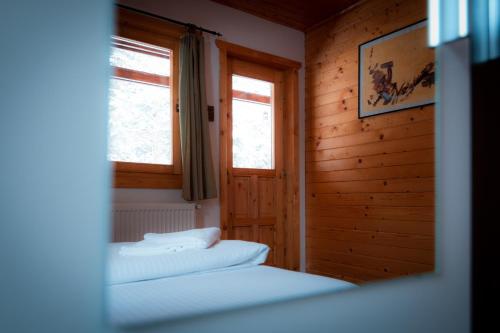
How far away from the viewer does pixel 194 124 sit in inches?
106

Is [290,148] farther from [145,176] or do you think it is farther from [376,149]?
[145,176]

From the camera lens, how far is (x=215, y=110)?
2.94 m

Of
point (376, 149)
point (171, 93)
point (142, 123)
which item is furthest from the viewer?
point (376, 149)

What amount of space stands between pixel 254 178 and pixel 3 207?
109 inches

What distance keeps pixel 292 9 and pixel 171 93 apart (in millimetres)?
1166

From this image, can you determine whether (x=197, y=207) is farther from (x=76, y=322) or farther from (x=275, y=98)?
(x=76, y=322)

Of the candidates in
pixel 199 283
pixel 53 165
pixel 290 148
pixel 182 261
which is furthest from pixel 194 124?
pixel 53 165

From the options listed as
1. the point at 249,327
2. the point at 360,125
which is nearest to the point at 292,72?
the point at 360,125

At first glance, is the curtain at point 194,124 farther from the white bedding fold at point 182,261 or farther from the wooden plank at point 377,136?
Answer: the white bedding fold at point 182,261

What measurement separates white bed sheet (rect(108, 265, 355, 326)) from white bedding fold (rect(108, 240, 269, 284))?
27 millimetres

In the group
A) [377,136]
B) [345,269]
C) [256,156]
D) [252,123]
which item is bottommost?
[345,269]

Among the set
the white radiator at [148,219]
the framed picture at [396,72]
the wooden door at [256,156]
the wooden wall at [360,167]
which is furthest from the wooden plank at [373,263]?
the white radiator at [148,219]

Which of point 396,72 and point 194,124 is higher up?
point 396,72

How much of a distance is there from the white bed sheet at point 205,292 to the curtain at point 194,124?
4.23 ft
